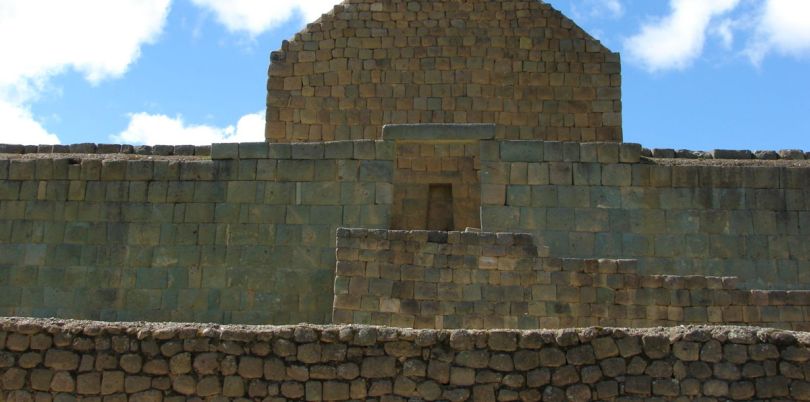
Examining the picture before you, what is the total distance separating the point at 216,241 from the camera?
1166 centimetres

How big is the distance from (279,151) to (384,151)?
4.69 ft

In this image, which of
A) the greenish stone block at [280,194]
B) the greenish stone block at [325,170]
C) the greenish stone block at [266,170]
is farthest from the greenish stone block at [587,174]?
the greenish stone block at [266,170]

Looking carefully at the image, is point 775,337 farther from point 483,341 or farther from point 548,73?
point 548,73

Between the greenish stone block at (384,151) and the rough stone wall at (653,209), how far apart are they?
120cm

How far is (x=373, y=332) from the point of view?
22.5 ft

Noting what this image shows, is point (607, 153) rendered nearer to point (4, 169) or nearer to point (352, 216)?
point (352, 216)

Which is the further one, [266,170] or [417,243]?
[266,170]

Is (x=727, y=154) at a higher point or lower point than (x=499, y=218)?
higher

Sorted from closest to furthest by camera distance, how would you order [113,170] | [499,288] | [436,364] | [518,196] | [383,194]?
1. [436,364]
2. [499,288]
3. [518,196]
4. [383,194]
5. [113,170]

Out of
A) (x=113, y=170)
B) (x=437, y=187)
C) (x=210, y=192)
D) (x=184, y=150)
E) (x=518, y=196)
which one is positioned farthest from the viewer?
(x=437, y=187)

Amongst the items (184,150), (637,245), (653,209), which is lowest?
(637,245)

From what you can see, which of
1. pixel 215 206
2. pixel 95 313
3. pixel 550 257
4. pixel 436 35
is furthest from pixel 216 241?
pixel 436 35

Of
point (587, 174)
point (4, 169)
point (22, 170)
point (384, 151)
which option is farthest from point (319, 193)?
point (4, 169)

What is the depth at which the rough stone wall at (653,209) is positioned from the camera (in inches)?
445
